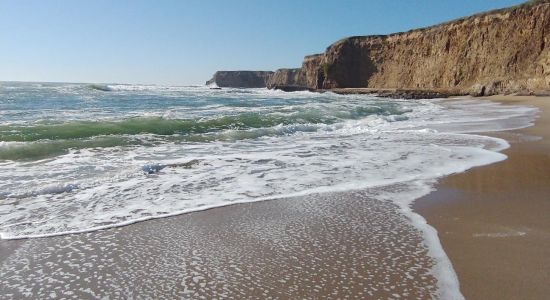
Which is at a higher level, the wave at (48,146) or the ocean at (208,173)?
the ocean at (208,173)

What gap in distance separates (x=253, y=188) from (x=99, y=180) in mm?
2387

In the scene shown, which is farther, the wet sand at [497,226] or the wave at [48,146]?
the wave at [48,146]

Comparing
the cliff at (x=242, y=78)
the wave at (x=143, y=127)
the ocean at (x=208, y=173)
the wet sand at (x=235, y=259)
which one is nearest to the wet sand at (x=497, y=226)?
the ocean at (x=208, y=173)

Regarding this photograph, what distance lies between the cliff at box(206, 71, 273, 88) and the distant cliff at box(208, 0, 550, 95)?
66.9 meters

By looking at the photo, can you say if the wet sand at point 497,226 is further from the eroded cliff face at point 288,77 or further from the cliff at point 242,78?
the cliff at point 242,78

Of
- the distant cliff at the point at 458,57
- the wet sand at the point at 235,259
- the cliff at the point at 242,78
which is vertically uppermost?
the distant cliff at the point at 458,57

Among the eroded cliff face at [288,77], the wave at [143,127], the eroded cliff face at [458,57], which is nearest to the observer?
the wave at [143,127]

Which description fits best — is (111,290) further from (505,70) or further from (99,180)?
(505,70)

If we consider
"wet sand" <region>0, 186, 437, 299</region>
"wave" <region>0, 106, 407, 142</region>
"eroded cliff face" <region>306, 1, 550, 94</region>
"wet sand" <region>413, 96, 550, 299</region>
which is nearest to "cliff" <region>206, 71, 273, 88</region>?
"eroded cliff face" <region>306, 1, 550, 94</region>

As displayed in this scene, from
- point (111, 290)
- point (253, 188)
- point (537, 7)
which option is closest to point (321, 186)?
point (253, 188)

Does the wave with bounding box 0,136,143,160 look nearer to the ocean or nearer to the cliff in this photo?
the ocean

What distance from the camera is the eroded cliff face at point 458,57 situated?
40.2m

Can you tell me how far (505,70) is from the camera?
143ft

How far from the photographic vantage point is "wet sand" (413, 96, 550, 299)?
123 inches
